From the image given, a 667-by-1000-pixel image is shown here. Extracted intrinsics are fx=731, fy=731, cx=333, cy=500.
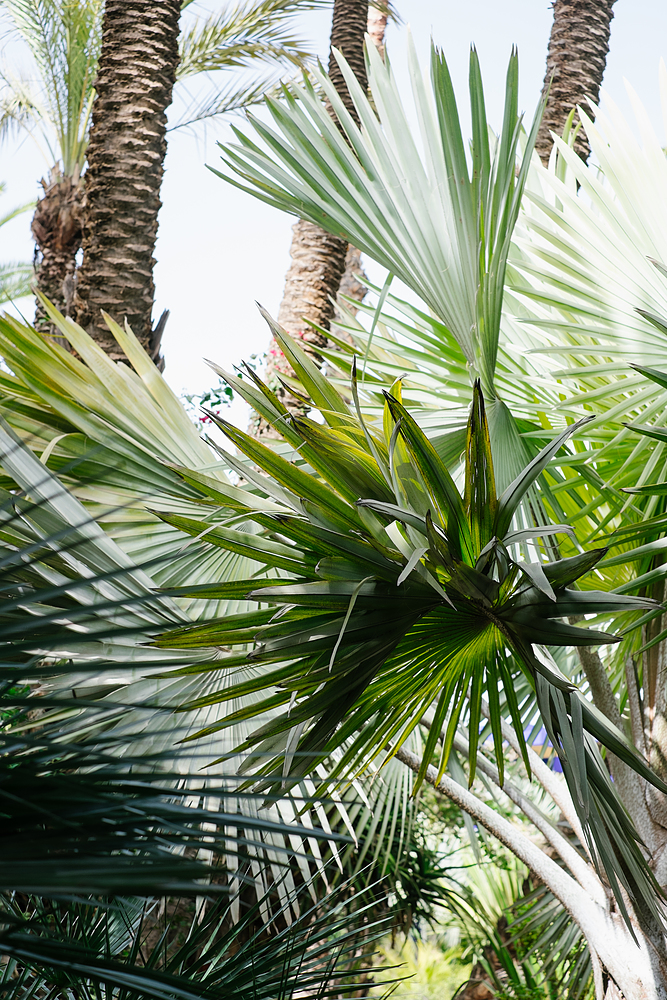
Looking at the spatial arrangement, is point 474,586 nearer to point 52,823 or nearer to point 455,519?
point 455,519

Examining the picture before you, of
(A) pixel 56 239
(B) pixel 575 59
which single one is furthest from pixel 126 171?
(B) pixel 575 59

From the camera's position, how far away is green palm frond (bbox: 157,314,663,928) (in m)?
1.06

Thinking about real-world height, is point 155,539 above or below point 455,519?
→ above

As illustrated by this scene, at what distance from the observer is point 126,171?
2836mm

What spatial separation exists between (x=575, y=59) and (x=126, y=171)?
271 cm

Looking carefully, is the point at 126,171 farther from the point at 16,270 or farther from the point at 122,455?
the point at 16,270

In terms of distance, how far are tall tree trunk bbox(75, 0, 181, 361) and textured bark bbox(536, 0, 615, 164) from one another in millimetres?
2091

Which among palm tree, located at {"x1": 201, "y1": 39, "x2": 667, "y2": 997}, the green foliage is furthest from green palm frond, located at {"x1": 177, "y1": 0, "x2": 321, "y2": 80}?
palm tree, located at {"x1": 201, "y1": 39, "x2": 667, "y2": 997}

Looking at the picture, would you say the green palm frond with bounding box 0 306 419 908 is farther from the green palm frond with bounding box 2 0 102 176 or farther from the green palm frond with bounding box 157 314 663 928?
the green palm frond with bounding box 2 0 102 176

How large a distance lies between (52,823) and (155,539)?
47.7 inches

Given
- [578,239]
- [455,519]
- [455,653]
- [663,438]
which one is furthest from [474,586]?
[578,239]

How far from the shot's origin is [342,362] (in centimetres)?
210

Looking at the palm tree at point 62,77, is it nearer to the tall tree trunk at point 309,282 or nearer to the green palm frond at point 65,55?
the green palm frond at point 65,55

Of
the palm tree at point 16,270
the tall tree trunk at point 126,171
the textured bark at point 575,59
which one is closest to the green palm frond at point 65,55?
the tall tree trunk at point 126,171
